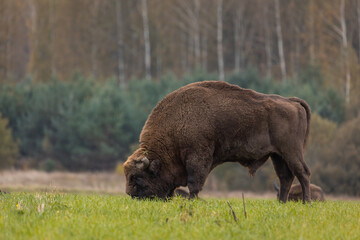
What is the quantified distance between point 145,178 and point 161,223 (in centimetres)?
363

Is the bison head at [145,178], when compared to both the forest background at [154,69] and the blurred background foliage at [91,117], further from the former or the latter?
the blurred background foliage at [91,117]

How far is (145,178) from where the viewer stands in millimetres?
9672

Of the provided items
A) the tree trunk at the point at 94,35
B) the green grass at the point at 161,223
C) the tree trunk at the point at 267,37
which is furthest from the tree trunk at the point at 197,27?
the green grass at the point at 161,223

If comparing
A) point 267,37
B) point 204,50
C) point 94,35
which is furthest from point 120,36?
point 267,37

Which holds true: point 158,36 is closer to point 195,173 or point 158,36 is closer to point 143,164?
point 143,164

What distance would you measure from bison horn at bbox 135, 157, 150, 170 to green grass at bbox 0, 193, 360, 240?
1872mm

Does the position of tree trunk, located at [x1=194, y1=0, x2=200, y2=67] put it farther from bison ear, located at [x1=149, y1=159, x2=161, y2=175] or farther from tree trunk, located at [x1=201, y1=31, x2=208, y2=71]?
bison ear, located at [x1=149, y1=159, x2=161, y2=175]

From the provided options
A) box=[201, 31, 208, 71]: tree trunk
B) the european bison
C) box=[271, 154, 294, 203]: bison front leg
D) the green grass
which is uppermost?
the green grass

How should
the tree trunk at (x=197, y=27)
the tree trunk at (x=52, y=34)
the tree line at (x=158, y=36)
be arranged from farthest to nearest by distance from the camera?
the tree trunk at (x=52, y=34)
the tree line at (x=158, y=36)
the tree trunk at (x=197, y=27)

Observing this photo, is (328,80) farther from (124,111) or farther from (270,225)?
(270,225)

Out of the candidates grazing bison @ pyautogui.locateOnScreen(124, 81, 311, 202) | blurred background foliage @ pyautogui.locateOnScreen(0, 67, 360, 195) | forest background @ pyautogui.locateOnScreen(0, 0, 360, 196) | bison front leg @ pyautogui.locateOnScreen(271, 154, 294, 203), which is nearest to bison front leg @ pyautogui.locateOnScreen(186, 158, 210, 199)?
grazing bison @ pyautogui.locateOnScreen(124, 81, 311, 202)

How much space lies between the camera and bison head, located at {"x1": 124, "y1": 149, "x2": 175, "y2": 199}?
31.6ft

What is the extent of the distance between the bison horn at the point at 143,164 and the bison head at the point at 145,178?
0.10 feet

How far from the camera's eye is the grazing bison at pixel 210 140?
952cm
